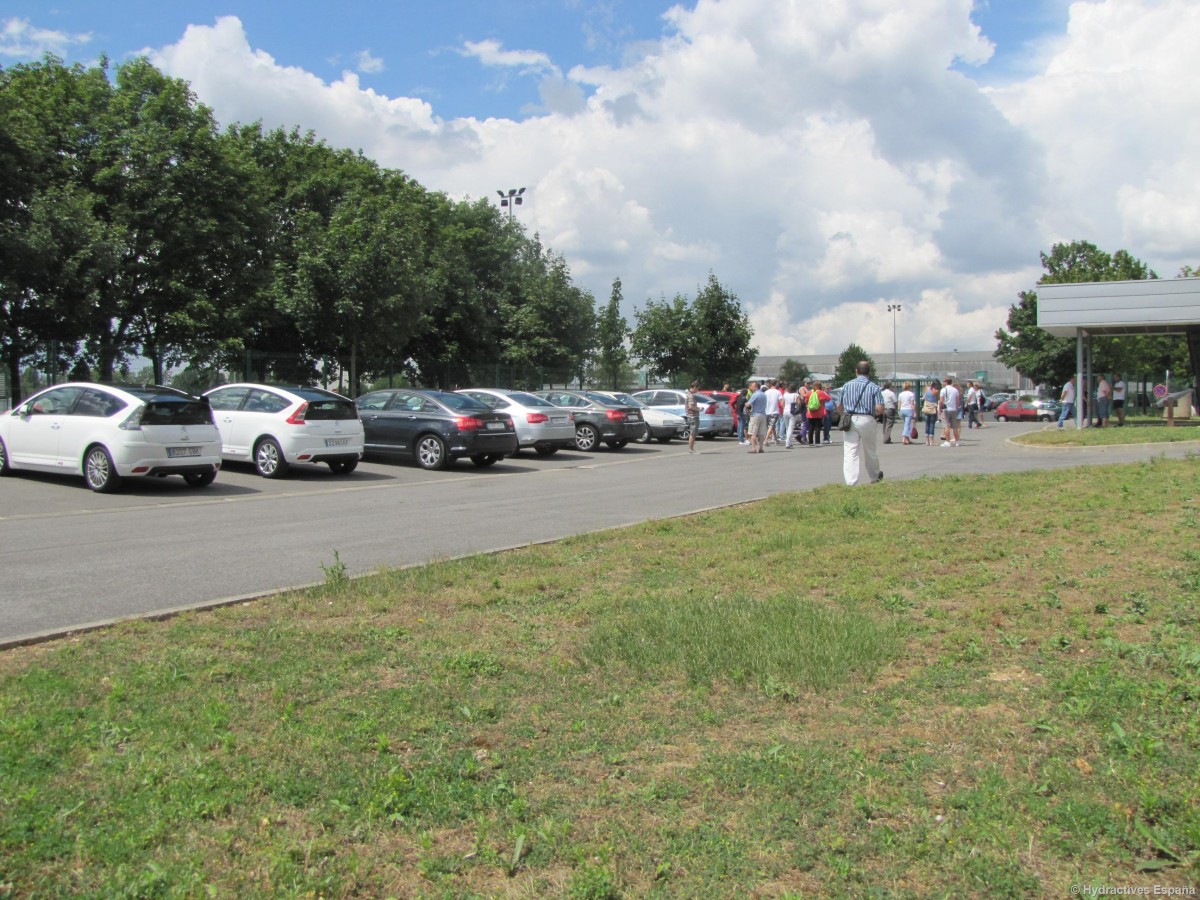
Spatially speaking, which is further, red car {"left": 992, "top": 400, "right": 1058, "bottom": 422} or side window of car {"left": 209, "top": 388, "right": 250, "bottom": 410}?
red car {"left": 992, "top": 400, "right": 1058, "bottom": 422}

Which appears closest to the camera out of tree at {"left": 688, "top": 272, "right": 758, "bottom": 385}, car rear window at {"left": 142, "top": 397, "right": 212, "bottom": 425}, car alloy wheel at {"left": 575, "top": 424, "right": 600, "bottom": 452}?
car rear window at {"left": 142, "top": 397, "right": 212, "bottom": 425}

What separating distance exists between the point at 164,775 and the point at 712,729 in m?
2.28

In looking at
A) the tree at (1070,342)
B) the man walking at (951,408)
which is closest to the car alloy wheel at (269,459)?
the man walking at (951,408)

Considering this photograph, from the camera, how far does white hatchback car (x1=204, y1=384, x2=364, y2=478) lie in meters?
16.7

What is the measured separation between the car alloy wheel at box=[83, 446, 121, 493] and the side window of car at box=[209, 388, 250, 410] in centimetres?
350

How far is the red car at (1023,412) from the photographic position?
5986cm

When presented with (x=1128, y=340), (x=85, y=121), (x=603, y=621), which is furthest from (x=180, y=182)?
(x=1128, y=340)

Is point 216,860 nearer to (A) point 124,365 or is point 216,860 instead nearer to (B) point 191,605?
(B) point 191,605

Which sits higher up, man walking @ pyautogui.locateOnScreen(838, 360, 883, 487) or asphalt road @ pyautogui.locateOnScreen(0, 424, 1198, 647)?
man walking @ pyautogui.locateOnScreen(838, 360, 883, 487)

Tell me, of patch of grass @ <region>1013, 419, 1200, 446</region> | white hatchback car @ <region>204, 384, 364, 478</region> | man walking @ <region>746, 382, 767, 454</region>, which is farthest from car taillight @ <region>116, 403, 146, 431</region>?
patch of grass @ <region>1013, 419, 1200, 446</region>

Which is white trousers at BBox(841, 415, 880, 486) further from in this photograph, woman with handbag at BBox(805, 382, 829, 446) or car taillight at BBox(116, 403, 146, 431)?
woman with handbag at BBox(805, 382, 829, 446)

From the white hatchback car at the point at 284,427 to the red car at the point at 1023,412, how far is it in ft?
169

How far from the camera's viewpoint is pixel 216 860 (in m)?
3.19

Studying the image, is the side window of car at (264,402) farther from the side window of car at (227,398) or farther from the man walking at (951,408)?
the man walking at (951,408)
